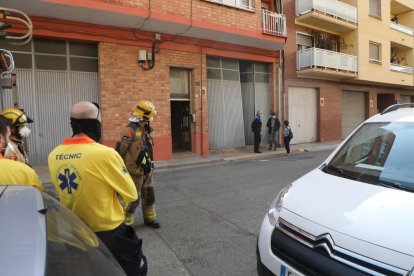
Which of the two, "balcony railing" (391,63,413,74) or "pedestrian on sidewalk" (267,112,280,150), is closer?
"pedestrian on sidewalk" (267,112,280,150)

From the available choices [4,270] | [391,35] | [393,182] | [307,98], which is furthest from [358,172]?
[391,35]

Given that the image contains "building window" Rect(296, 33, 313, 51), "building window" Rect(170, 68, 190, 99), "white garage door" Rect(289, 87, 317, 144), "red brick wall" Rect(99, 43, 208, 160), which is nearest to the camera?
"red brick wall" Rect(99, 43, 208, 160)

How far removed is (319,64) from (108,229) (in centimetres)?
1536

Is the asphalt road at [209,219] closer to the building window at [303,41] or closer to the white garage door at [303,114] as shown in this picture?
the white garage door at [303,114]

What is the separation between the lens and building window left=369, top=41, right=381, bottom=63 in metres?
19.6

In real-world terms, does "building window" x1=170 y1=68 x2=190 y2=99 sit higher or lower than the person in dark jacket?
higher

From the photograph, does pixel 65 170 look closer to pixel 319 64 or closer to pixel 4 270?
pixel 4 270

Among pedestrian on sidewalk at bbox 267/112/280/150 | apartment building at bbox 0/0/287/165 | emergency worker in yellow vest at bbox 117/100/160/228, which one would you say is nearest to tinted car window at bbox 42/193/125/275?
emergency worker in yellow vest at bbox 117/100/160/228

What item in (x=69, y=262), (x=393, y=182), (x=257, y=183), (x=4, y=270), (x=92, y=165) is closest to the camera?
(x=4, y=270)

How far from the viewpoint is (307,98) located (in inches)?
674

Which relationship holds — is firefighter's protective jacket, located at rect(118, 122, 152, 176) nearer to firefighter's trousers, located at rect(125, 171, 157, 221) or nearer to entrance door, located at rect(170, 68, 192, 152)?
firefighter's trousers, located at rect(125, 171, 157, 221)

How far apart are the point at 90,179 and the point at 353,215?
1780 millimetres

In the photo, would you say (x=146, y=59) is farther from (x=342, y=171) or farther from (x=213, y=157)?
(x=342, y=171)

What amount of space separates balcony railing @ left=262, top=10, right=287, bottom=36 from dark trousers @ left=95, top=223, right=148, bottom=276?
12553mm
